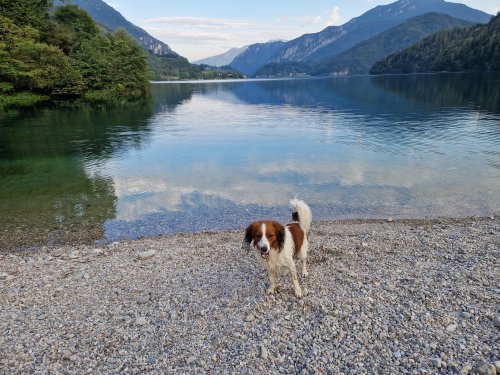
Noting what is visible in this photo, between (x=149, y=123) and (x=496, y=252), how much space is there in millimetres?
49844

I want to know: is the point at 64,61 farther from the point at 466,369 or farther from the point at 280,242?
the point at 466,369

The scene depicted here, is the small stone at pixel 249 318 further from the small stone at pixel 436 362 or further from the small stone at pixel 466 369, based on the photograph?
the small stone at pixel 466 369

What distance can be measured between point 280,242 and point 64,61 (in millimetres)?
92316

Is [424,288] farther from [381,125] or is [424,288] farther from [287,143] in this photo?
[381,125]

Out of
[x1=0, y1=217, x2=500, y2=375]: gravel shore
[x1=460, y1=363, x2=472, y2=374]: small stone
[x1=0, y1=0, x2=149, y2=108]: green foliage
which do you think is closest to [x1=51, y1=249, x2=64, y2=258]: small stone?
[x1=0, y1=217, x2=500, y2=375]: gravel shore

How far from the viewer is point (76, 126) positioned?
48906 mm

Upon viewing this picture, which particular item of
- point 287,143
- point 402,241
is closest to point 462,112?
point 287,143

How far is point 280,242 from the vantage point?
752 cm

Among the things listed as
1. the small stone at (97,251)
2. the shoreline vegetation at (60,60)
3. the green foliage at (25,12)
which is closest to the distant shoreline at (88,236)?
the small stone at (97,251)

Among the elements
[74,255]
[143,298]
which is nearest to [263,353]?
[143,298]

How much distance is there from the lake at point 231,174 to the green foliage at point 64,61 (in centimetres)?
3593

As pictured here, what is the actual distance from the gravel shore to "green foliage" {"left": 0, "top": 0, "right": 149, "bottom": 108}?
3185 inches

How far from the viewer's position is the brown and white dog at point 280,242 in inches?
284

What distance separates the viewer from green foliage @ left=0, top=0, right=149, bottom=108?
2950 inches
